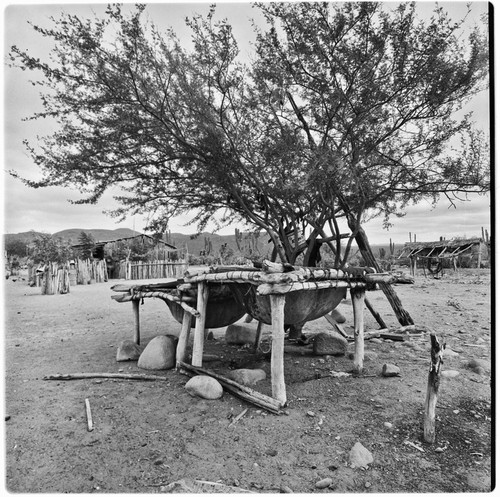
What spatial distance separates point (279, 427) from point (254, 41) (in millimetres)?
5702

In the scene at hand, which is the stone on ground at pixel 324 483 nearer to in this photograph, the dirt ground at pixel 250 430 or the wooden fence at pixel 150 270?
the dirt ground at pixel 250 430

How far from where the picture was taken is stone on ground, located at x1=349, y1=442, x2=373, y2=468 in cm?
299

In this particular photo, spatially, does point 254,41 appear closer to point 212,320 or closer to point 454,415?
point 212,320

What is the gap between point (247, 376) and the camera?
15.6ft

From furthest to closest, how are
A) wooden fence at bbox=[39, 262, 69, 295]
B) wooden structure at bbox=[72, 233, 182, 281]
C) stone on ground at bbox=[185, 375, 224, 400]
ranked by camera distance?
wooden structure at bbox=[72, 233, 182, 281]
wooden fence at bbox=[39, 262, 69, 295]
stone on ground at bbox=[185, 375, 224, 400]

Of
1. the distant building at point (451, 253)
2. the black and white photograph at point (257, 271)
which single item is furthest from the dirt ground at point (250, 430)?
the distant building at point (451, 253)

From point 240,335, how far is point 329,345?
5.82ft

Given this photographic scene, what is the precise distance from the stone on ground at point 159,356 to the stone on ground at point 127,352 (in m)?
0.34

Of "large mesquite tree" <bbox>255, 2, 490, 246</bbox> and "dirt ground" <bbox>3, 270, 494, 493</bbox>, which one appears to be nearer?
"dirt ground" <bbox>3, 270, 494, 493</bbox>

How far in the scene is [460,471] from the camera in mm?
2883

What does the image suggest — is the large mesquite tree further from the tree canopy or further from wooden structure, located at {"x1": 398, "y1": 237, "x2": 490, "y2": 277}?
wooden structure, located at {"x1": 398, "y1": 237, "x2": 490, "y2": 277}

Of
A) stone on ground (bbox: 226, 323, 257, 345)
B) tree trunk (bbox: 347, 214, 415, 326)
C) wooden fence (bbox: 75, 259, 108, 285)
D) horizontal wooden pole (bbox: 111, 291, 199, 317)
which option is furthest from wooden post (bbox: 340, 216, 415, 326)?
wooden fence (bbox: 75, 259, 108, 285)

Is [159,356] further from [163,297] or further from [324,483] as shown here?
[324,483]

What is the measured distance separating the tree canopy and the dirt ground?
2889 millimetres
